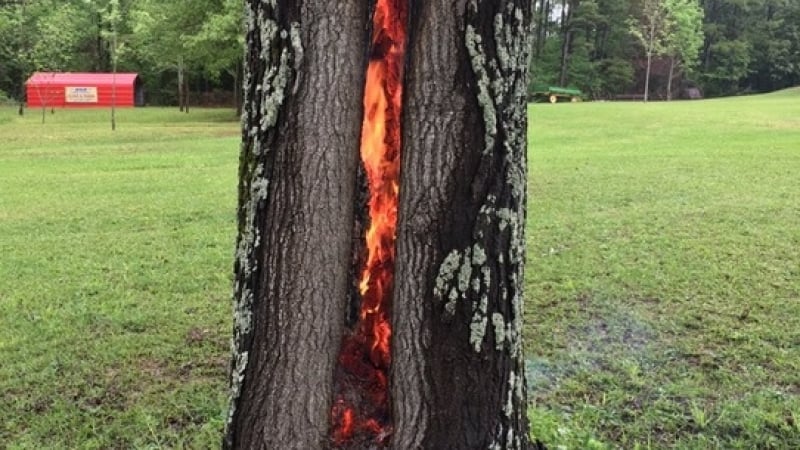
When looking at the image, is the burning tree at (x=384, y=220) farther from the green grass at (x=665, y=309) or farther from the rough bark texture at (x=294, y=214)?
the green grass at (x=665, y=309)

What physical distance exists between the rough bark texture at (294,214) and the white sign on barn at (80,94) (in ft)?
113

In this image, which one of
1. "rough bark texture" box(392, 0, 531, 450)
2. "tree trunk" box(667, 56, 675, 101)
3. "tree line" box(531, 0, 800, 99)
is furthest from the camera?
"tree line" box(531, 0, 800, 99)

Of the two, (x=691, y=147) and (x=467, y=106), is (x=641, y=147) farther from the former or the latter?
(x=467, y=106)

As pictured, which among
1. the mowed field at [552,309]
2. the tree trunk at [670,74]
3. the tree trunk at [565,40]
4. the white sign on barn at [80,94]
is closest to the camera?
the mowed field at [552,309]

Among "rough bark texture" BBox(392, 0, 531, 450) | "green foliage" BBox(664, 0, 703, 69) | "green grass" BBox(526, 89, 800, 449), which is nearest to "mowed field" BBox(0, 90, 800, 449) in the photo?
"green grass" BBox(526, 89, 800, 449)

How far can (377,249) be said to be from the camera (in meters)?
1.89

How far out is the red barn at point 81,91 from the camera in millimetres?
31922

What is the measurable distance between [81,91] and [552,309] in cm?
3339

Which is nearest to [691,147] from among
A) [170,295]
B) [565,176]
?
[565,176]

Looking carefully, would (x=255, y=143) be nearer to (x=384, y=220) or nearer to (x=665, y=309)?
(x=384, y=220)

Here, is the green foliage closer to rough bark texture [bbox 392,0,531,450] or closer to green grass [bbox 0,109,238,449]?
green grass [bbox 0,109,238,449]

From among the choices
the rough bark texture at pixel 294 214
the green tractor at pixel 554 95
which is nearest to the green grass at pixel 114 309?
the rough bark texture at pixel 294 214

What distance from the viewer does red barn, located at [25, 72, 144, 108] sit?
31.9 metres

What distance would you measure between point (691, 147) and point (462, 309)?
12.7 m
